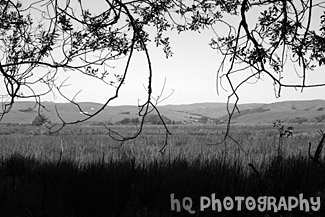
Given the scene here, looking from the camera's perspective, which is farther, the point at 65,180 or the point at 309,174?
the point at 309,174

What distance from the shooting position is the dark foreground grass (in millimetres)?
2773

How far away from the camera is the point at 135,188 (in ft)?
9.70

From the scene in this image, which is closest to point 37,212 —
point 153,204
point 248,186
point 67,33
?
point 153,204

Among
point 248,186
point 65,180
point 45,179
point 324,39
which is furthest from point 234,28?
point 45,179

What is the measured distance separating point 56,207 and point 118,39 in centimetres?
157

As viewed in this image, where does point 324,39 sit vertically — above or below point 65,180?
above

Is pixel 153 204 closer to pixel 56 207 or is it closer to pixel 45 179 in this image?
pixel 56 207

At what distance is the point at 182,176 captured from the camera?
3.41 m

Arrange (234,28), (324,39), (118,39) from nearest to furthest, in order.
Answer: (324,39) → (234,28) → (118,39)

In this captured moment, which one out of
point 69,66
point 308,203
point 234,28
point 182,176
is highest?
point 234,28

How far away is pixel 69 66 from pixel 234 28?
1446 mm

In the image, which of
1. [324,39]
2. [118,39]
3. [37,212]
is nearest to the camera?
[324,39]

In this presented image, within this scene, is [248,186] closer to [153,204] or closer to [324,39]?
[153,204]

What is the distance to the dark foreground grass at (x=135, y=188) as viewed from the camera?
2773 millimetres
